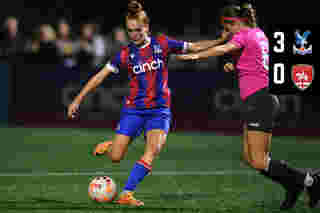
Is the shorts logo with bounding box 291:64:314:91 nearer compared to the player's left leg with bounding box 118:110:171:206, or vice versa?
the player's left leg with bounding box 118:110:171:206

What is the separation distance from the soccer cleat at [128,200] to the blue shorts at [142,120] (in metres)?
0.62

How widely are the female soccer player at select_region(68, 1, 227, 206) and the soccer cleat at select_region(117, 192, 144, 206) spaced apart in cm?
3

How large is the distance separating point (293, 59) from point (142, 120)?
950cm

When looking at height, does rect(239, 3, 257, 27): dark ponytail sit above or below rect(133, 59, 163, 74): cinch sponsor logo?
above

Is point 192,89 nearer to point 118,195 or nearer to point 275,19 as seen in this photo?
point 275,19

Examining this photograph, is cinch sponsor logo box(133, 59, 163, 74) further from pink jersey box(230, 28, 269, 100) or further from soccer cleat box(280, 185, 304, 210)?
soccer cleat box(280, 185, 304, 210)

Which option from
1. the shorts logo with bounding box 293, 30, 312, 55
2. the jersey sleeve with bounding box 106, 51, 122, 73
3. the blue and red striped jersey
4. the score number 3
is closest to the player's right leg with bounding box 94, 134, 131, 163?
the blue and red striped jersey

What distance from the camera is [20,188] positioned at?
8.31 m

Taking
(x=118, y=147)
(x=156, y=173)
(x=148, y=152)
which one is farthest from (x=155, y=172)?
(x=148, y=152)

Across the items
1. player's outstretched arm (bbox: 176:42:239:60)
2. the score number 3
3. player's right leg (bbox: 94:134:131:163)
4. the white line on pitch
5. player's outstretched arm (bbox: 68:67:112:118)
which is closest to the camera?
player's outstretched arm (bbox: 176:42:239:60)

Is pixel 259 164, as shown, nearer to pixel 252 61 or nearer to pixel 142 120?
pixel 252 61

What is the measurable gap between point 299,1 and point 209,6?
7.21 ft

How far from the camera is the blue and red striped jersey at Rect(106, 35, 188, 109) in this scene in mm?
7430

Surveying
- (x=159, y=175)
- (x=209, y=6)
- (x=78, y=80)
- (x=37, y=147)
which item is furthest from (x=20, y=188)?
(x=209, y=6)
